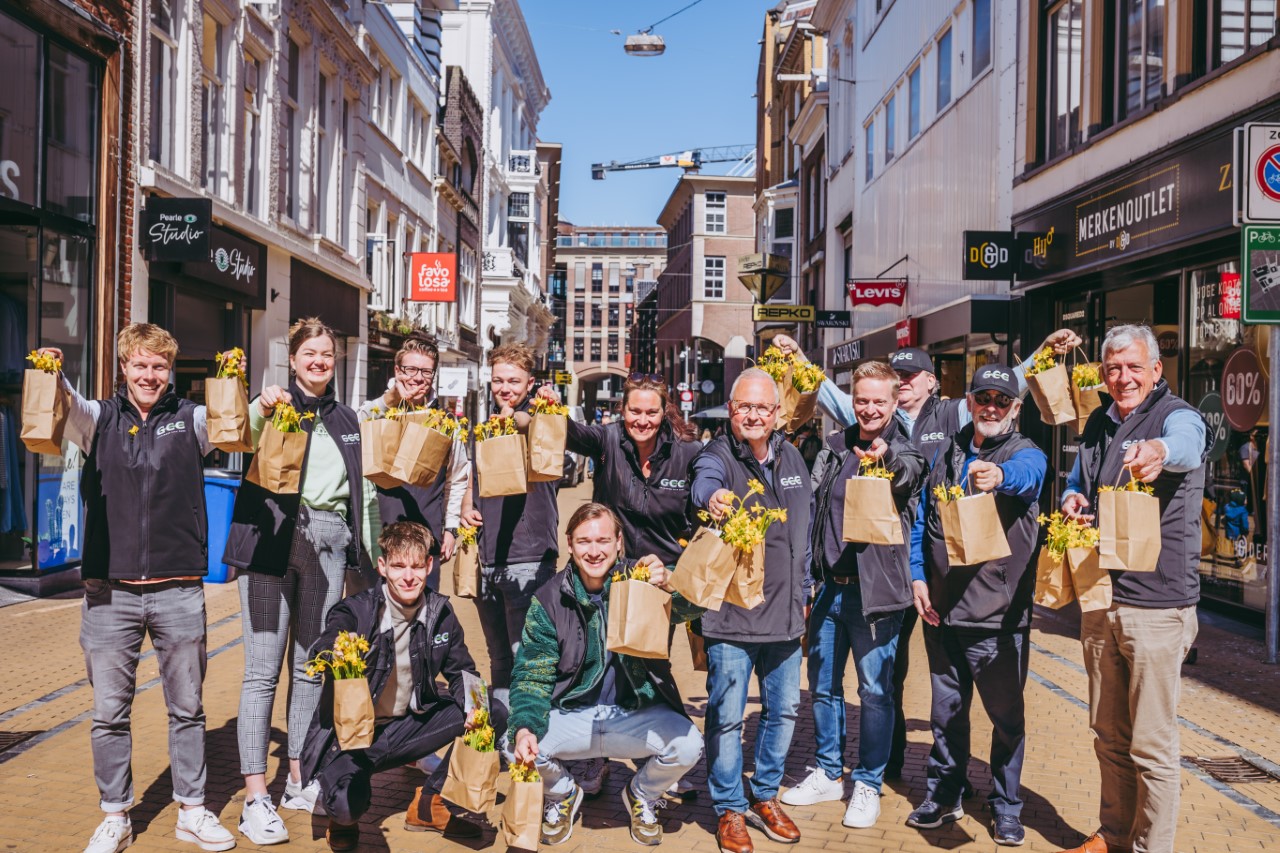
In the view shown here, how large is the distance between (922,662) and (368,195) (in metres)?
18.2

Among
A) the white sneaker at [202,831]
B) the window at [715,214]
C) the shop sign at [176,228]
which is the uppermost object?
the window at [715,214]

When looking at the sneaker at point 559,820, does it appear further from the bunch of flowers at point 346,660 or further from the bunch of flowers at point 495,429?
the bunch of flowers at point 495,429

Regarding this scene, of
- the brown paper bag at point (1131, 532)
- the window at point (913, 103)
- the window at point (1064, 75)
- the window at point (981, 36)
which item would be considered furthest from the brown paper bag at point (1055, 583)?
the window at point (913, 103)

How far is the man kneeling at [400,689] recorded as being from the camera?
4578mm

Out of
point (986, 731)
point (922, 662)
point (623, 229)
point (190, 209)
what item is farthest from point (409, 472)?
point (623, 229)

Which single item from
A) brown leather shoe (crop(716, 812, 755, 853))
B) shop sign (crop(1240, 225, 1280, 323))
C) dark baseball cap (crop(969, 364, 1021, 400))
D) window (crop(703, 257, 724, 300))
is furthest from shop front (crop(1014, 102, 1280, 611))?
window (crop(703, 257, 724, 300))

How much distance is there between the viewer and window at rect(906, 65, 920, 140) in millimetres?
20594

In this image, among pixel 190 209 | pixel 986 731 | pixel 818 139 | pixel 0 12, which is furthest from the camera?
pixel 818 139

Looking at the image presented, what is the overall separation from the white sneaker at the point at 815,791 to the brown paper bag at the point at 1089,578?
162 centimetres

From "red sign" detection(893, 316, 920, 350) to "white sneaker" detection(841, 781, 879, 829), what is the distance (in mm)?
14620

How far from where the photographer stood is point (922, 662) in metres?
8.61

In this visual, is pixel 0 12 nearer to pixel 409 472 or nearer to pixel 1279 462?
pixel 409 472

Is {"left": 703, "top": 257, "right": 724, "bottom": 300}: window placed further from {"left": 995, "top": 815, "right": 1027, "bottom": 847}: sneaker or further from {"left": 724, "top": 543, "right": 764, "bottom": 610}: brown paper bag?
{"left": 724, "top": 543, "right": 764, "bottom": 610}: brown paper bag

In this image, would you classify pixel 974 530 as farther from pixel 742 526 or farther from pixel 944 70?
Answer: pixel 944 70
